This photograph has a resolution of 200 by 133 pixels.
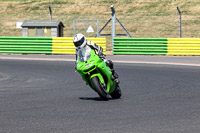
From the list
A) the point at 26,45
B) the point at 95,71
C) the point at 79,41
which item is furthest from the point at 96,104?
the point at 26,45

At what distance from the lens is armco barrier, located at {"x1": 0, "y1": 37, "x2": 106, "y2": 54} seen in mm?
24500

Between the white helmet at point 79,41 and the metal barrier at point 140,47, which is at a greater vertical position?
the white helmet at point 79,41

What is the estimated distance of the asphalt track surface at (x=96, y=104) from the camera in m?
6.63

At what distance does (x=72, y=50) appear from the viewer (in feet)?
80.2

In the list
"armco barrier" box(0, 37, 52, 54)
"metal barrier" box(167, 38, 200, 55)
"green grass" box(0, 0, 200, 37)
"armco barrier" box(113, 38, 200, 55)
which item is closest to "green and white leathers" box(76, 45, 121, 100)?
"armco barrier" box(113, 38, 200, 55)

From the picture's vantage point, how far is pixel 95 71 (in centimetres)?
927

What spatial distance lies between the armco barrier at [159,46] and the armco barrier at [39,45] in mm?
965

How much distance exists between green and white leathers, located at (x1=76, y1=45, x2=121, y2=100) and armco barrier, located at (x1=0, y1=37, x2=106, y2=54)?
48.6 ft

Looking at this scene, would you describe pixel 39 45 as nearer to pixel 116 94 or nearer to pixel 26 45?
pixel 26 45

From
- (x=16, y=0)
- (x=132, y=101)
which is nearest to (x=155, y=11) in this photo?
(x=16, y=0)

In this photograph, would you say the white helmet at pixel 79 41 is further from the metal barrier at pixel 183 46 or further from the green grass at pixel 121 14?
the green grass at pixel 121 14

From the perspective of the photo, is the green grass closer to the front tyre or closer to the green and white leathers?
the green and white leathers

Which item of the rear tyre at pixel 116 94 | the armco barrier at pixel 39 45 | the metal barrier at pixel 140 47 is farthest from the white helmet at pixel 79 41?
the armco barrier at pixel 39 45

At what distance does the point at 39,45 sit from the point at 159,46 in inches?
225
